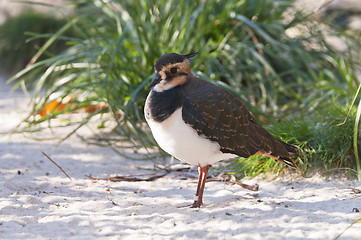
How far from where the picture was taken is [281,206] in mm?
2553

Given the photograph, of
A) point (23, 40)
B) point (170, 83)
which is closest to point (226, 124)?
point (170, 83)

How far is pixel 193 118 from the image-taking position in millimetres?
2336

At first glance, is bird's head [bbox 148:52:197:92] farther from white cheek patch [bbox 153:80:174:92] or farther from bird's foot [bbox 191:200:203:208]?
bird's foot [bbox 191:200:203:208]

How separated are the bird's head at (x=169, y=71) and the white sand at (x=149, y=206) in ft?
2.21

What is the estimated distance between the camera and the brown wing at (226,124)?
237cm

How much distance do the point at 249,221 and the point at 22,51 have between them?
15.3ft

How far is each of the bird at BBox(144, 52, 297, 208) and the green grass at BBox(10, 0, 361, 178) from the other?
2.02ft

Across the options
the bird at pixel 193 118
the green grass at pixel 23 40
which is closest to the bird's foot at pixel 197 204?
the bird at pixel 193 118

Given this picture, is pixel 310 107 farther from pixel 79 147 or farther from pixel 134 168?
pixel 79 147

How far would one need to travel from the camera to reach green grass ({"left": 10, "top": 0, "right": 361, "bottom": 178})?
10.6ft

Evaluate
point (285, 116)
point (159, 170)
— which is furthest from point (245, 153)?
point (285, 116)

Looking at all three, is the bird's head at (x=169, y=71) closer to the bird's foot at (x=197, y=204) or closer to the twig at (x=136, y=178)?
the bird's foot at (x=197, y=204)

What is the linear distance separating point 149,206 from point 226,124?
622 millimetres

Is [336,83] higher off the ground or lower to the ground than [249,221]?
higher
